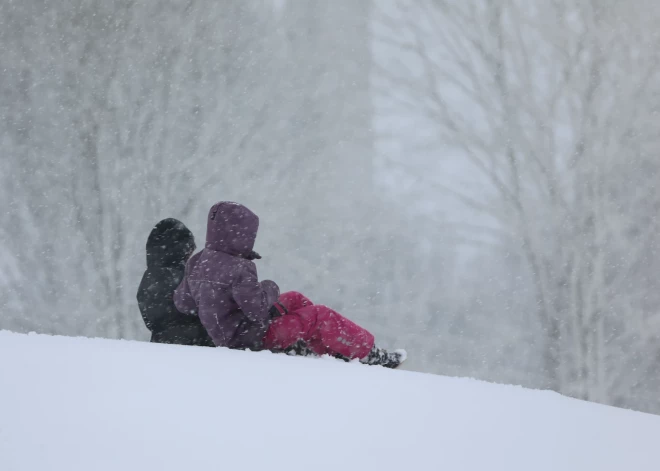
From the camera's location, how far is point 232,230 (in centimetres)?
357

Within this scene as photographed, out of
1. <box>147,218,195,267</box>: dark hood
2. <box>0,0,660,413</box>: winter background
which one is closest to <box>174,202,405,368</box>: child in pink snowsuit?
<box>147,218,195,267</box>: dark hood

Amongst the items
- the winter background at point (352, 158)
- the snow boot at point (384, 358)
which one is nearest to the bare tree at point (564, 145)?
the winter background at point (352, 158)

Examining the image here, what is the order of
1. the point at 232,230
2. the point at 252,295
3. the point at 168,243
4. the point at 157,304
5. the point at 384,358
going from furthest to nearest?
the point at 168,243, the point at 157,304, the point at 384,358, the point at 232,230, the point at 252,295

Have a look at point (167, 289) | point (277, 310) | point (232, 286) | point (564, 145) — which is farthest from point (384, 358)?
point (564, 145)

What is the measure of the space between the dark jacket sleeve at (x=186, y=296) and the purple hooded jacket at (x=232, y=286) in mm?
185

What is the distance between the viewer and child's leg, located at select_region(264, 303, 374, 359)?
353 centimetres

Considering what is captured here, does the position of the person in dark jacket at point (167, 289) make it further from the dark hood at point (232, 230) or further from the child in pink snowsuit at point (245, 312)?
the dark hood at point (232, 230)

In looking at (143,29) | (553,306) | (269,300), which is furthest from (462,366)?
(269,300)

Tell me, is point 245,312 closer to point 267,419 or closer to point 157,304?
point 157,304

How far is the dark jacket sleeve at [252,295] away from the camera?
3.41 meters

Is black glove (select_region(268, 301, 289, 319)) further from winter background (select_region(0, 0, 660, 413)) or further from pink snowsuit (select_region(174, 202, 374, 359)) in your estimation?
winter background (select_region(0, 0, 660, 413))

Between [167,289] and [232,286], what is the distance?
0.86 m

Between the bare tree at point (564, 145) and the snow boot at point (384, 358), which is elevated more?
the bare tree at point (564, 145)

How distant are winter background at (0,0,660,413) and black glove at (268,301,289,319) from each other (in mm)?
4677
